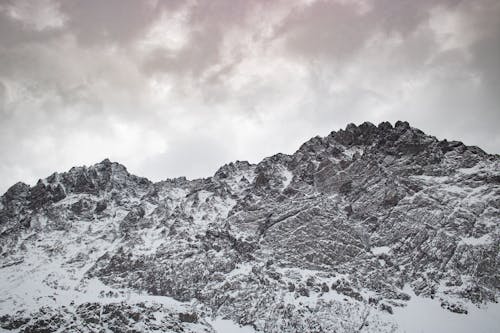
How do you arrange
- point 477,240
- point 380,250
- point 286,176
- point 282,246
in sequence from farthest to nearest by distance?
1. point 286,176
2. point 282,246
3. point 380,250
4. point 477,240

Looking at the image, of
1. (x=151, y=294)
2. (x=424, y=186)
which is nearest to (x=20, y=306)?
(x=151, y=294)

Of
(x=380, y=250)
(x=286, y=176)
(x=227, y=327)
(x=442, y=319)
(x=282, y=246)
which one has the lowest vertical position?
(x=442, y=319)

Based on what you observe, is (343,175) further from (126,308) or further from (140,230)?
(126,308)

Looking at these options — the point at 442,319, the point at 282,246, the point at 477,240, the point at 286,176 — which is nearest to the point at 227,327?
the point at 282,246

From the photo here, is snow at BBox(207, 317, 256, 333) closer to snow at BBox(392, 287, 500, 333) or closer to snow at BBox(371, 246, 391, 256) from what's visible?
snow at BBox(392, 287, 500, 333)

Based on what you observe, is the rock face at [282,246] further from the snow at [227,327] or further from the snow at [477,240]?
the snow at [227,327]

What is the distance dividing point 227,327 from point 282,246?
32613 millimetres

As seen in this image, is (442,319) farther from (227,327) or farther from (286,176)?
(286,176)

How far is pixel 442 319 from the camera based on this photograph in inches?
4318

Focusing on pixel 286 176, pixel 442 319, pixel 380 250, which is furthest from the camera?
pixel 286 176

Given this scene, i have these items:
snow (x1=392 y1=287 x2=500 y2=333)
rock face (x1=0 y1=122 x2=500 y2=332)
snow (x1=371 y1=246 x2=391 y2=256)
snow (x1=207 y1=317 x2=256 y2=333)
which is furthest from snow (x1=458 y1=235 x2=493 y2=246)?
snow (x1=207 y1=317 x2=256 y2=333)

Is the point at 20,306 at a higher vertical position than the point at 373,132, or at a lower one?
lower

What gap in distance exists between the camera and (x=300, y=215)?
480 ft

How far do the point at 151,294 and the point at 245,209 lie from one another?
1784 inches
